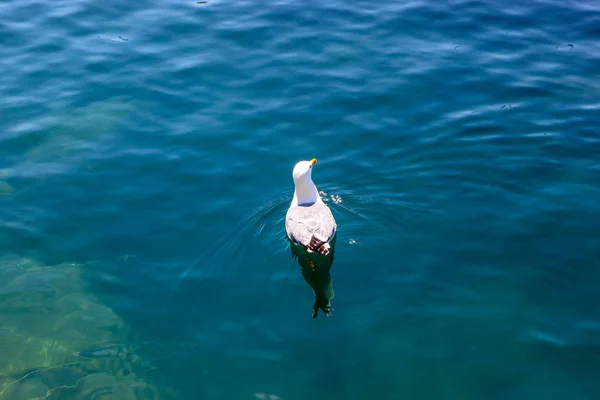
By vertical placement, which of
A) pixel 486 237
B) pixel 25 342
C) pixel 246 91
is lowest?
pixel 25 342

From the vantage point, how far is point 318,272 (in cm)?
1217

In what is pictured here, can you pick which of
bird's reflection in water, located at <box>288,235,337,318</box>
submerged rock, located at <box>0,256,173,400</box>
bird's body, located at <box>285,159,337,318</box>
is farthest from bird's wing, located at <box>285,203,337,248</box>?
submerged rock, located at <box>0,256,173,400</box>

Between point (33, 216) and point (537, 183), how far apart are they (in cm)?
1165

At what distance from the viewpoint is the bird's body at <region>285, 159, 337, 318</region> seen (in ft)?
38.4

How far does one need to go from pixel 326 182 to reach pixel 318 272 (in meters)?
3.04

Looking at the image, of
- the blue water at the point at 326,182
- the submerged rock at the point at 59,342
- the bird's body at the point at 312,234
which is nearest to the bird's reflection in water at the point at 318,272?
the bird's body at the point at 312,234

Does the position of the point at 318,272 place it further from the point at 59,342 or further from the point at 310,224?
the point at 59,342

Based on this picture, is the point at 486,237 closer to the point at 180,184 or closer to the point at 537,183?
the point at 537,183

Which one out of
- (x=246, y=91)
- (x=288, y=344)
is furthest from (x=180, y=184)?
(x=288, y=344)

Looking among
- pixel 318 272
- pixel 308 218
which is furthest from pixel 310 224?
pixel 318 272

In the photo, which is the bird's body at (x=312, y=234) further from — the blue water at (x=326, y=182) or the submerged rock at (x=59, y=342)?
the submerged rock at (x=59, y=342)

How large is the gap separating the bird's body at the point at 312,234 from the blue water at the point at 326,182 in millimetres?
325

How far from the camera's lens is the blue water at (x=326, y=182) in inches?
412

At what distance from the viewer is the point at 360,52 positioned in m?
19.7
